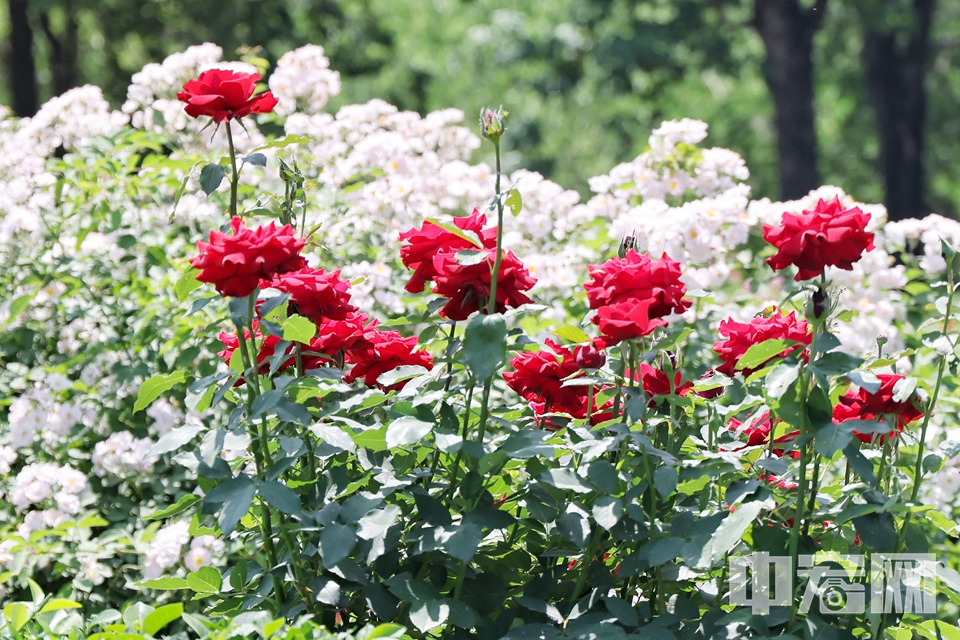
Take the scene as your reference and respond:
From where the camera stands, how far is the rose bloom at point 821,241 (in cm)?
182

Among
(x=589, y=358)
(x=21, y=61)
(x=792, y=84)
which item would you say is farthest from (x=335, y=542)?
(x=792, y=84)

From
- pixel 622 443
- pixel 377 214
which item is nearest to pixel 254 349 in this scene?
pixel 622 443

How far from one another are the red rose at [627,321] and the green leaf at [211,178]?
0.86 metres

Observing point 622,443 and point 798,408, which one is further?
point 622,443

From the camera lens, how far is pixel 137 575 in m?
3.05

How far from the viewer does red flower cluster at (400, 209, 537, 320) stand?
1.88m

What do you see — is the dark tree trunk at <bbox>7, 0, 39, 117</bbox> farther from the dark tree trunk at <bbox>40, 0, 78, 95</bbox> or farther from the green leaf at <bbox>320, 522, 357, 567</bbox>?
the green leaf at <bbox>320, 522, 357, 567</bbox>

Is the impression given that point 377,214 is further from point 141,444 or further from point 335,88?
→ point 141,444

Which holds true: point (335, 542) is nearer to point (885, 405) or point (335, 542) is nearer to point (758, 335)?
point (758, 335)

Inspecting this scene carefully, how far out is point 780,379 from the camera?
1755 mm

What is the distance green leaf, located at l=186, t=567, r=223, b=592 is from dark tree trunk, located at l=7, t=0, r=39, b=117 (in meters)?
9.93

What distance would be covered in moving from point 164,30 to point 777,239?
11543 mm

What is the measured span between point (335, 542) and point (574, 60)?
12.8 m

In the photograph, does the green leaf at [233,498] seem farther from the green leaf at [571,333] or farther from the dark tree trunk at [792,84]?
the dark tree trunk at [792,84]
